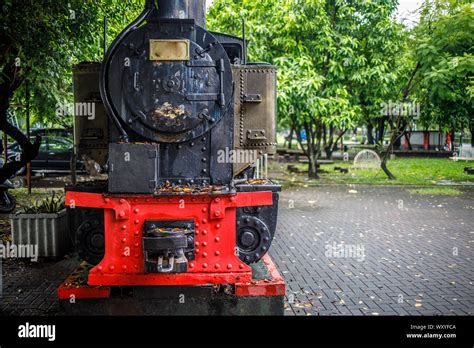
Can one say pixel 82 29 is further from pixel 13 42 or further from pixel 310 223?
pixel 310 223

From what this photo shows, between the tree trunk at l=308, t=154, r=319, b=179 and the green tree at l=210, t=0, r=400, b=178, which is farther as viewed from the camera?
the tree trunk at l=308, t=154, r=319, b=179

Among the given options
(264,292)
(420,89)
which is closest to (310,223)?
(264,292)

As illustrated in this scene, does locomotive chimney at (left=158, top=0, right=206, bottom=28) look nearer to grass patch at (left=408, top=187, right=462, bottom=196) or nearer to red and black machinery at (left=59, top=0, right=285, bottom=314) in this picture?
red and black machinery at (left=59, top=0, right=285, bottom=314)

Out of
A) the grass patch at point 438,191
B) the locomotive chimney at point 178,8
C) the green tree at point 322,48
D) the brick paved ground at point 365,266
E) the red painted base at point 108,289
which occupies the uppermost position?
the green tree at point 322,48

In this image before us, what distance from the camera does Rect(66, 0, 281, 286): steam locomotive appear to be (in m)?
4.31

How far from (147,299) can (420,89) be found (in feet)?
47.8

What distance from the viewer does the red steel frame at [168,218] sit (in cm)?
439

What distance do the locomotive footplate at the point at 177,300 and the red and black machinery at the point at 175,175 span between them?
0.02 metres

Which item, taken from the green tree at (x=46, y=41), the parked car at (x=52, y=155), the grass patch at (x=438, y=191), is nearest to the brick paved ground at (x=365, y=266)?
the grass patch at (x=438, y=191)

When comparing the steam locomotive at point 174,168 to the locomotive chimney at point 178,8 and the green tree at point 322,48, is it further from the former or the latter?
the green tree at point 322,48

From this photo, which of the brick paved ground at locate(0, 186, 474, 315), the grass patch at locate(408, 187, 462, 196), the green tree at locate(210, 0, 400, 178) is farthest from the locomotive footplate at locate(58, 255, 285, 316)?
the grass patch at locate(408, 187, 462, 196)

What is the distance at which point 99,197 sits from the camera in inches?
173

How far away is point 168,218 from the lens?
4418 millimetres
